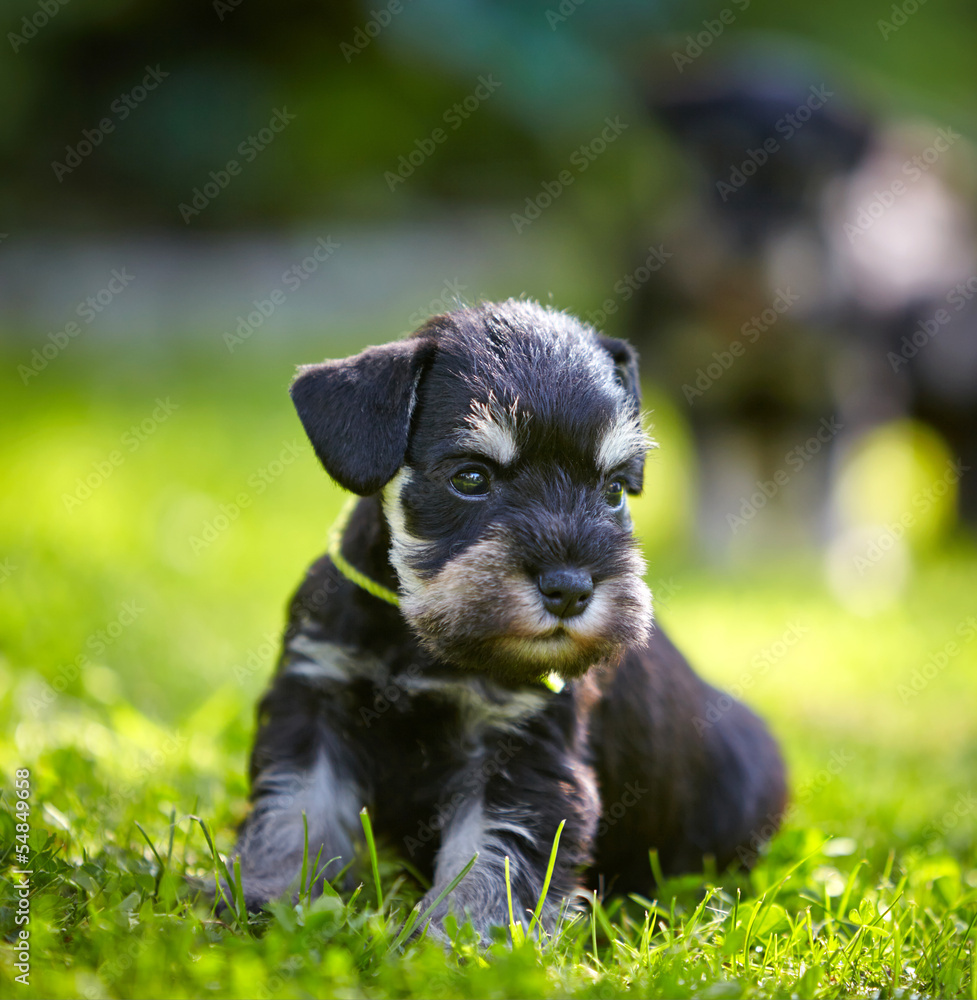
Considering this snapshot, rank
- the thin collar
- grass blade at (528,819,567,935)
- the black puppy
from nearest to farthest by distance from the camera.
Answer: grass blade at (528,819,567,935) < the black puppy < the thin collar

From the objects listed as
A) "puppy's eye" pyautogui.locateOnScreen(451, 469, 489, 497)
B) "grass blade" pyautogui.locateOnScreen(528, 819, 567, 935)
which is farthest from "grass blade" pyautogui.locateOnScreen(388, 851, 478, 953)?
"puppy's eye" pyautogui.locateOnScreen(451, 469, 489, 497)

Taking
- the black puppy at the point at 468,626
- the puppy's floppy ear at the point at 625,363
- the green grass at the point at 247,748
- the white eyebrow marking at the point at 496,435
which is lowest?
the green grass at the point at 247,748

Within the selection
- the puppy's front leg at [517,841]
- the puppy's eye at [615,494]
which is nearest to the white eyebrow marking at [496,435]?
the puppy's eye at [615,494]

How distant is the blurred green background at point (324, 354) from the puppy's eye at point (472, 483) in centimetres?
105

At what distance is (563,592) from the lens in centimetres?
245

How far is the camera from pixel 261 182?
13875mm

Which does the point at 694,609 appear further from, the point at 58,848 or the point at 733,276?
the point at 58,848

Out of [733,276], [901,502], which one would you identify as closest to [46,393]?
[733,276]

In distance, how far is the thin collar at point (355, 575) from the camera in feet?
8.68

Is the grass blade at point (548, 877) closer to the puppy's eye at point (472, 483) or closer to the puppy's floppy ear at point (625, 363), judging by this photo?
the puppy's eye at point (472, 483)

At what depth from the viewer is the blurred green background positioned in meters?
4.43

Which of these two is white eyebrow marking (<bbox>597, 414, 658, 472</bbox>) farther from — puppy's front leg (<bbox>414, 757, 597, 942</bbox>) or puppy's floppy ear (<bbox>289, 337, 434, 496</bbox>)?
puppy's front leg (<bbox>414, 757, 597, 942</bbox>)

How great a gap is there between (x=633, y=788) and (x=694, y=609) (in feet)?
12.3

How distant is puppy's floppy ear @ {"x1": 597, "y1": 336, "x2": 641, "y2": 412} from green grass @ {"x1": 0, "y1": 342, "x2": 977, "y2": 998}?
4.60 feet
